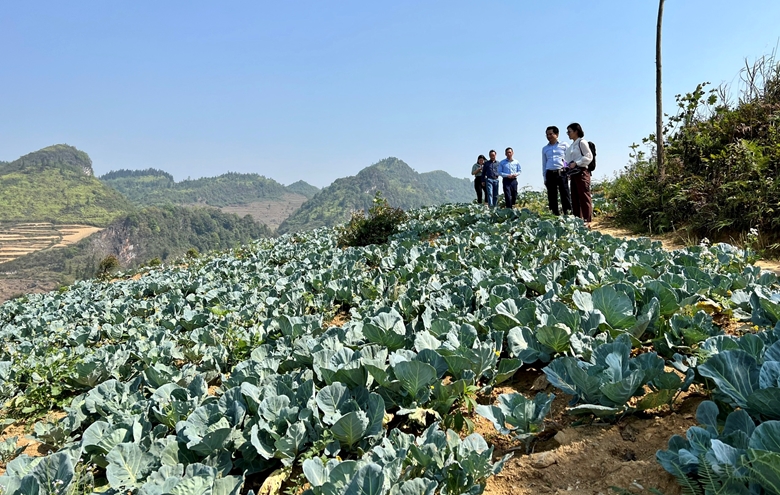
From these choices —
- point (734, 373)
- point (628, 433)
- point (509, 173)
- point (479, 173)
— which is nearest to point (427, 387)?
point (628, 433)

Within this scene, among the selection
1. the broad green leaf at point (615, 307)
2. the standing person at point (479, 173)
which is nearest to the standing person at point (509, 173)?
the standing person at point (479, 173)

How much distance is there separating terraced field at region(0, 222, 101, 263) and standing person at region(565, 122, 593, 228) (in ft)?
489

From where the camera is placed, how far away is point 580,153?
23.0ft

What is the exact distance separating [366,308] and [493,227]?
12.4ft

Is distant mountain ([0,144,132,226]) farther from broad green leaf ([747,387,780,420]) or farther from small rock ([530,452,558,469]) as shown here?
broad green leaf ([747,387,780,420])

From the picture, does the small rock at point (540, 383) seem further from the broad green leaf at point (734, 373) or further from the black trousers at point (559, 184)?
the black trousers at point (559, 184)

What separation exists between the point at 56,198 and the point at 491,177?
20150cm

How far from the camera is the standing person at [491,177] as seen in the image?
12023 mm

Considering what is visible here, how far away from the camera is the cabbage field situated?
1.42m

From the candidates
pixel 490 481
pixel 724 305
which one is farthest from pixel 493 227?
pixel 490 481

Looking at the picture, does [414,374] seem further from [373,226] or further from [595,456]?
[373,226]

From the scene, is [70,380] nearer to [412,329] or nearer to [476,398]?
[412,329]

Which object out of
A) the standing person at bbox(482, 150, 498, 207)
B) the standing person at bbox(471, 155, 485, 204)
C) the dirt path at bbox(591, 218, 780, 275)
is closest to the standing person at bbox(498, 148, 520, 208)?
the standing person at bbox(482, 150, 498, 207)

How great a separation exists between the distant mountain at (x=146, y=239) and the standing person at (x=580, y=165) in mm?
103490
